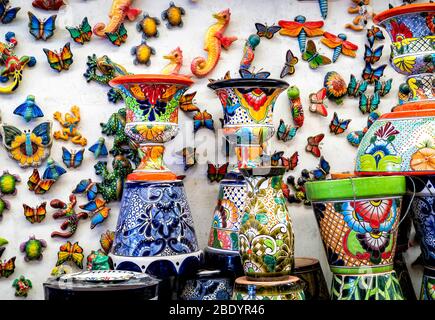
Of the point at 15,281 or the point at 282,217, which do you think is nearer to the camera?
the point at 282,217

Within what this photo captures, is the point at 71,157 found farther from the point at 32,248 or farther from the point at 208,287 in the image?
the point at 208,287

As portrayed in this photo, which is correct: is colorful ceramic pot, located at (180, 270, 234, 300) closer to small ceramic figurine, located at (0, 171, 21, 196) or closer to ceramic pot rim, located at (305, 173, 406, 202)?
ceramic pot rim, located at (305, 173, 406, 202)

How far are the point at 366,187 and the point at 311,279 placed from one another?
302mm

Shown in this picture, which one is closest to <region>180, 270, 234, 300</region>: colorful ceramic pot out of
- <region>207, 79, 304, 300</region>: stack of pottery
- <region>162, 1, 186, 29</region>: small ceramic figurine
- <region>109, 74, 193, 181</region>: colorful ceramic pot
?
<region>207, 79, 304, 300</region>: stack of pottery

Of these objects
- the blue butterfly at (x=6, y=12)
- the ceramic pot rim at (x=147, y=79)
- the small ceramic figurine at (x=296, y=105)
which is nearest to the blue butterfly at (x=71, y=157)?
the ceramic pot rim at (x=147, y=79)

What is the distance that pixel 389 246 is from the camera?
1.35 metres

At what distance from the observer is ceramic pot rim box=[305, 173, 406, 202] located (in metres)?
1.32

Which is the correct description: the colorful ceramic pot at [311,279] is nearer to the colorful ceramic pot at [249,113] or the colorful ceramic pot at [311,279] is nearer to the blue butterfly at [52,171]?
Answer: the colorful ceramic pot at [249,113]

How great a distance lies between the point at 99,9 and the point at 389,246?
100cm

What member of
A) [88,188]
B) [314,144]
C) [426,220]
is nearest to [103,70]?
[88,188]

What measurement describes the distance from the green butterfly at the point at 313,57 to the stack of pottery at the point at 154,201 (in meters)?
0.45

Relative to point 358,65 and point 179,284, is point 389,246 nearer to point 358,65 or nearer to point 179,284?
point 179,284

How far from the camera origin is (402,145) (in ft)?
4.49

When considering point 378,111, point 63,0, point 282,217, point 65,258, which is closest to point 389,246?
point 282,217
